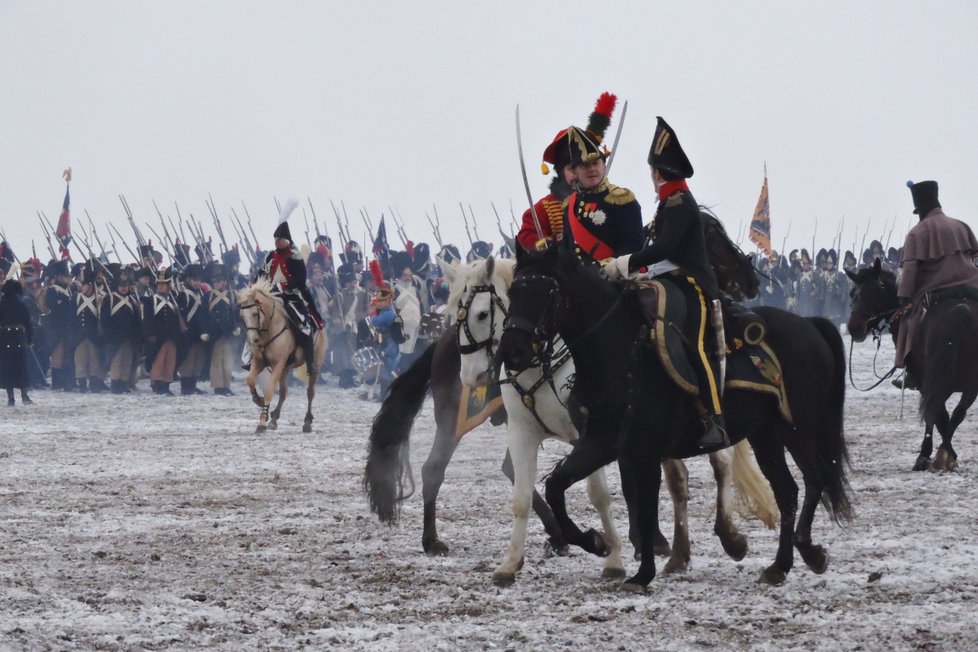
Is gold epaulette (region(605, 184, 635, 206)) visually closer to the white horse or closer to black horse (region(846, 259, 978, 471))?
the white horse

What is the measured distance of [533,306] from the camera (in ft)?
22.5

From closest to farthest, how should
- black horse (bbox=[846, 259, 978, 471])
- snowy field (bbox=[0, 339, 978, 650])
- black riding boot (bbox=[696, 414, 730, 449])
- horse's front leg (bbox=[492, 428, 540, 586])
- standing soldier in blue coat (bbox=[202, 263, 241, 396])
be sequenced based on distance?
snowy field (bbox=[0, 339, 978, 650]), black riding boot (bbox=[696, 414, 730, 449]), horse's front leg (bbox=[492, 428, 540, 586]), black horse (bbox=[846, 259, 978, 471]), standing soldier in blue coat (bbox=[202, 263, 241, 396])

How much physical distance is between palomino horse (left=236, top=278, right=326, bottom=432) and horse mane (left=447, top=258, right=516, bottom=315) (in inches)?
423

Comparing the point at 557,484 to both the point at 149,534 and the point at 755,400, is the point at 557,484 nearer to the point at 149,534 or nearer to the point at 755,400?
the point at 755,400

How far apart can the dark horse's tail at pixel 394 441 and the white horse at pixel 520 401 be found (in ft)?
5.34

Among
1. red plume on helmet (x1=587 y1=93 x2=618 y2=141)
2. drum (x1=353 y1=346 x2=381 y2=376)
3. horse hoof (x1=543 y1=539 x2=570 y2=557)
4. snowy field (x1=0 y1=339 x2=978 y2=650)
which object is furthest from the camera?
drum (x1=353 y1=346 x2=381 y2=376)

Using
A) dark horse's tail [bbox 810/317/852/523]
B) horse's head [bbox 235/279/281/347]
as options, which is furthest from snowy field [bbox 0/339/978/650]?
horse's head [bbox 235/279/281/347]

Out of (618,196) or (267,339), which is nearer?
(618,196)

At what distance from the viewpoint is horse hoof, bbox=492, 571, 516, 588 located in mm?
7342

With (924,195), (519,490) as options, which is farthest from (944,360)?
(519,490)

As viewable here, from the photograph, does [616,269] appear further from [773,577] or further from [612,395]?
[773,577]

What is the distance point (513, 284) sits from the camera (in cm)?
693

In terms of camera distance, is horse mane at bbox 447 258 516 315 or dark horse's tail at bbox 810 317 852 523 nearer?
horse mane at bbox 447 258 516 315

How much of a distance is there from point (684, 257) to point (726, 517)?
1.53 m
